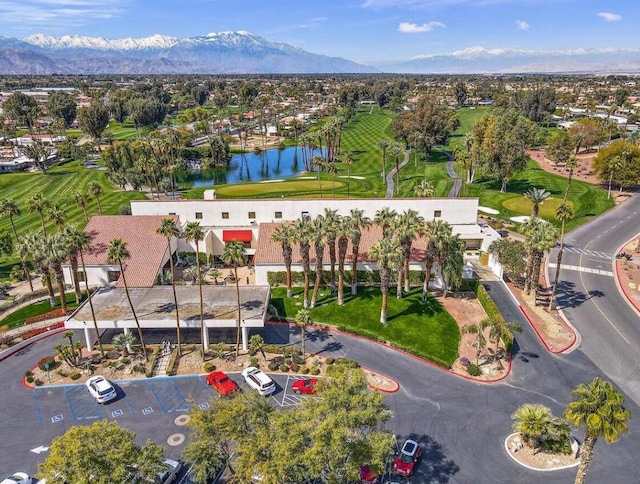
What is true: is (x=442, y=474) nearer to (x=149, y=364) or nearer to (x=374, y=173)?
(x=149, y=364)

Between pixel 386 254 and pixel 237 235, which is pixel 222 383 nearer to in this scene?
pixel 386 254

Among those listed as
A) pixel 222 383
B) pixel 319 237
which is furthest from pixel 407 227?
pixel 222 383

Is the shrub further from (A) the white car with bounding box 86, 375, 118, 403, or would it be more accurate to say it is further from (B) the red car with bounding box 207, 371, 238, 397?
(A) the white car with bounding box 86, 375, 118, 403

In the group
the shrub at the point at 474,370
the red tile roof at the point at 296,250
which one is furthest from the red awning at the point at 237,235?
the shrub at the point at 474,370

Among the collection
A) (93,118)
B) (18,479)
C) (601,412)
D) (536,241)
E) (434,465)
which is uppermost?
(93,118)

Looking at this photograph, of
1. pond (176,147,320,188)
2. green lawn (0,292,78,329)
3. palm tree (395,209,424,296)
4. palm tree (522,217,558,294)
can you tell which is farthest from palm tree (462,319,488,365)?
pond (176,147,320,188)

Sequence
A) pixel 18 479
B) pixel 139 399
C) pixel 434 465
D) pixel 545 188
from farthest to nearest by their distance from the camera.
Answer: pixel 545 188 < pixel 139 399 < pixel 434 465 < pixel 18 479
